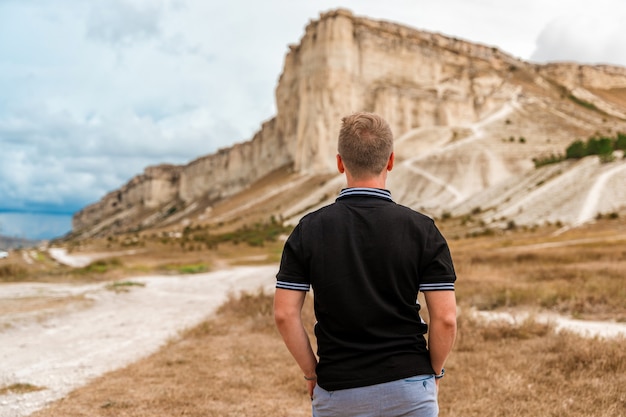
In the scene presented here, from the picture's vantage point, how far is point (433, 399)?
2.67 meters

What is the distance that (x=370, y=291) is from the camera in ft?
8.68

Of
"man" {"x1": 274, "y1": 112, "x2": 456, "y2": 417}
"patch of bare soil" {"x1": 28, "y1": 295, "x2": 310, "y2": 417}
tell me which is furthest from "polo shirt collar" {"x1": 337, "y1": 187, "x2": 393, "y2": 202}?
"patch of bare soil" {"x1": 28, "y1": 295, "x2": 310, "y2": 417}

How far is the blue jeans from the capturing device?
2.59 m

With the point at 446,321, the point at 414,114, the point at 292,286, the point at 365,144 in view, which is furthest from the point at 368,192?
the point at 414,114

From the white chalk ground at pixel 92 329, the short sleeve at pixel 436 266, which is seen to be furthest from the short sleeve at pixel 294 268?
the white chalk ground at pixel 92 329

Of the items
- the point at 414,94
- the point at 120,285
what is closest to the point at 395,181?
the point at 414,94

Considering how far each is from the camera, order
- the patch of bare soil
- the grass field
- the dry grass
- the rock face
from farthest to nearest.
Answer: the rock face → the patch of bare soil → the grass field → the dry grass

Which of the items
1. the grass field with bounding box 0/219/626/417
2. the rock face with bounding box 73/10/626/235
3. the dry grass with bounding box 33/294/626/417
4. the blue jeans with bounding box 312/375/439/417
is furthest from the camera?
the rock face with bounding box 73/10/626/235

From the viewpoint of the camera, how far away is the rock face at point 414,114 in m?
62.2

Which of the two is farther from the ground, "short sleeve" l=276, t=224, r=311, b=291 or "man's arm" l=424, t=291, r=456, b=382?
"short sleeve" l=276, t=224, r=311, b=291

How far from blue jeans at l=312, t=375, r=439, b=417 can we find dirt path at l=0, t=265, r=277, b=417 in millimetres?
4886

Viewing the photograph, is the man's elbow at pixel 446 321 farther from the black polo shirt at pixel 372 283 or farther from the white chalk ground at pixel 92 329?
the white chalk ground at pixel 92 329

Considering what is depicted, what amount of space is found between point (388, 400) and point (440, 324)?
430 millimetres

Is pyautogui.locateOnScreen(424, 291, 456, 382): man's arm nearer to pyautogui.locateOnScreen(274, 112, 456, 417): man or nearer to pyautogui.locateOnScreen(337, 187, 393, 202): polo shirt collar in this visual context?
pyautogui.locateOnScreen(274, 112, 456, 417): man
